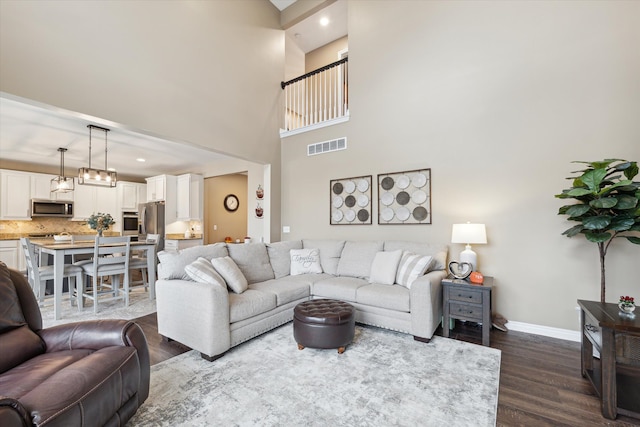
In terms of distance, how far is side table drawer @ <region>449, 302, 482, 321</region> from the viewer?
9.43ft

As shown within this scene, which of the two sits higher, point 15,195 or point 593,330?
point 15,195

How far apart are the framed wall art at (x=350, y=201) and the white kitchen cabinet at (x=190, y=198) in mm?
3786

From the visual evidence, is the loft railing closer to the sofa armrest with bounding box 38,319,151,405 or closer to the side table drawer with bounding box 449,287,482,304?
the side table drawer with bounding box 449,287,482,304

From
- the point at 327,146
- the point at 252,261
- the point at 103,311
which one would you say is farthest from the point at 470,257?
the point at 103,311

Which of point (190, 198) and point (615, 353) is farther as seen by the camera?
point (190, 198)

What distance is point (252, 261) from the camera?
3.71 m

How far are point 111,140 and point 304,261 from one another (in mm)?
4015

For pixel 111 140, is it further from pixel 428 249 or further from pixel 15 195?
pixel 428 249

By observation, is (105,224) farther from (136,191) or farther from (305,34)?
(305,34)

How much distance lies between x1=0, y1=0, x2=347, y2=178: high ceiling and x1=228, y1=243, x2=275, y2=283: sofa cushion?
1721 mm

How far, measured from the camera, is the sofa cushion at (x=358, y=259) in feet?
12.5

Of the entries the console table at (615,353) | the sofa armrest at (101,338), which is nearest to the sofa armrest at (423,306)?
the console table at (615,353)

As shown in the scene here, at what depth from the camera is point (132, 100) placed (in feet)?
11.0

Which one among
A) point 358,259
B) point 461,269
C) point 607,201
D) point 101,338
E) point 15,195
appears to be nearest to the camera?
point 101,338
